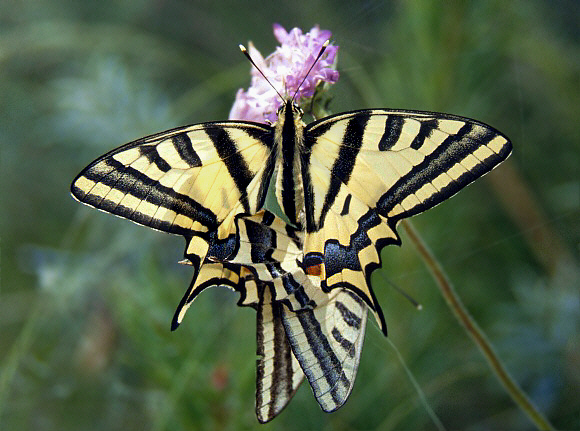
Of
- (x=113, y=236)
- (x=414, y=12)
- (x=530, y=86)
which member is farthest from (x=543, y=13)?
(x=113, y=236)

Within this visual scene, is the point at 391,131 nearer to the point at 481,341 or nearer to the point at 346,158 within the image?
the point at 346,158

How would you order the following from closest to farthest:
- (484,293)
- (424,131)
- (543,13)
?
(424,131)
(484,293)
(543,13)

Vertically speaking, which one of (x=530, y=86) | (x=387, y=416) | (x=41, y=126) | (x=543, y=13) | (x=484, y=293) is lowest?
(x=387, y=416)

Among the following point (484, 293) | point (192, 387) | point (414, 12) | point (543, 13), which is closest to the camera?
point (192, 387)

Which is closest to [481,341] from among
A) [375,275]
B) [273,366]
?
[273,366]

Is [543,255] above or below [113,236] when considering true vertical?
below

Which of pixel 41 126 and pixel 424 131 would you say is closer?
pixel 424 131

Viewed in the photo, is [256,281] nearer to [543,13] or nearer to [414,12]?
[414,12]
